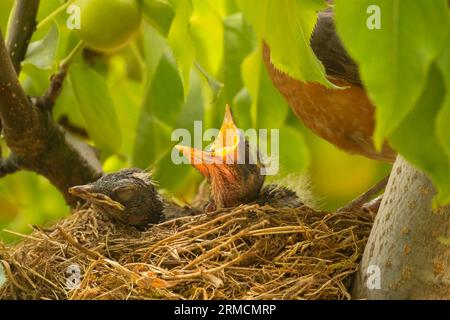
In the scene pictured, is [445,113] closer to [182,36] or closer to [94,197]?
[182,36]

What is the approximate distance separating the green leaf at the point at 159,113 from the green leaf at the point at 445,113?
55.2 inches

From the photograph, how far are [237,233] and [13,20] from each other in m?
0.82

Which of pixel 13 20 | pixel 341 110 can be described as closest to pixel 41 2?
pixel 13 20

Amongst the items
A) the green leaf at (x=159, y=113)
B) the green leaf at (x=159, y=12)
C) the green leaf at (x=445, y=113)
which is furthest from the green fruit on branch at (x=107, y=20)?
the green leaf at (x=445, y=113)

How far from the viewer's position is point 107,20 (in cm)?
197

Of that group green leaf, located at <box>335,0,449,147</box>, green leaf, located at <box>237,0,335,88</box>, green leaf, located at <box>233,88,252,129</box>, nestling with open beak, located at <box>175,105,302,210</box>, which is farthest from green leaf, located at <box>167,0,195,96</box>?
green leaf, located at <box>233,88,252,129</box>

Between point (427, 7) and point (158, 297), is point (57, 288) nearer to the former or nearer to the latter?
point (158, 297)

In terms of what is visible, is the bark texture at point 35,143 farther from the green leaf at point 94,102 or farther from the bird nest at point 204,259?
the bird nest at point 204,259

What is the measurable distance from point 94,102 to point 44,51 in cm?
31

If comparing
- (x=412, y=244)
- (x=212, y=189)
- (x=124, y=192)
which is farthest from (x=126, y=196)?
(x=412, y=244)

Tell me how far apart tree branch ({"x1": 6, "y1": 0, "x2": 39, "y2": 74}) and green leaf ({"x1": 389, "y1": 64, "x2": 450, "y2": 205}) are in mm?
1222

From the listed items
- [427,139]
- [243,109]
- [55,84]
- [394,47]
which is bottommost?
[243,109]

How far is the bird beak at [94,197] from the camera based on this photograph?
77.2 inches

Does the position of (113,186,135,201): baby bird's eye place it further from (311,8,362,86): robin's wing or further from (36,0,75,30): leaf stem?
(311,8,362,86): robin's wing
